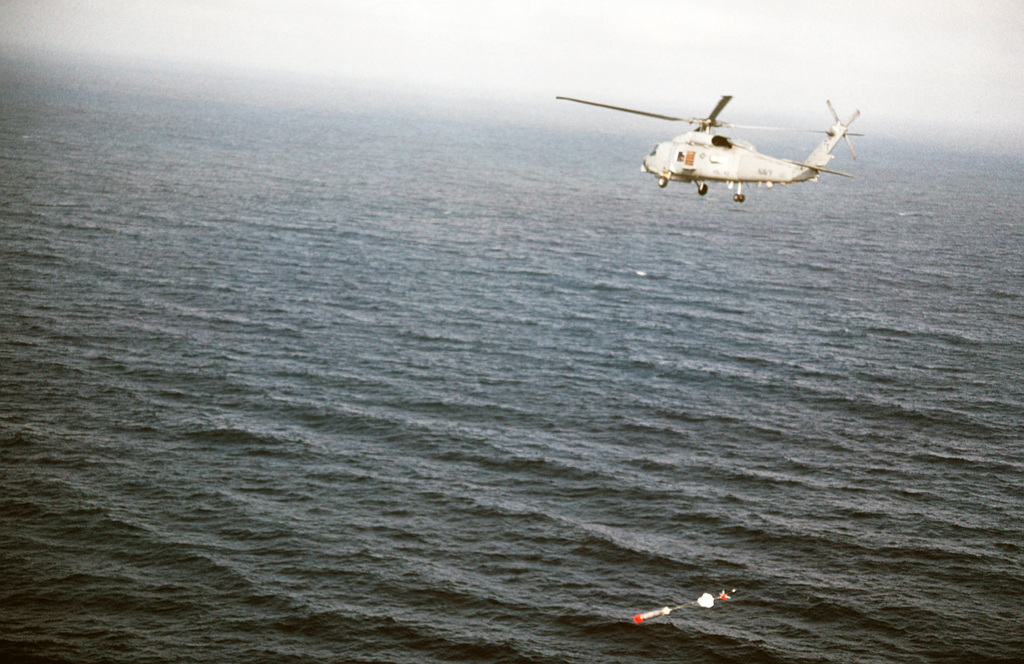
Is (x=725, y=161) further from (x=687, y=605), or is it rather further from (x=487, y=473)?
(x=487, y=473)

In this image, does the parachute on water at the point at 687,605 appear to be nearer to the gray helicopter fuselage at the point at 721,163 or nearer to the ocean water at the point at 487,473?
the ocean water at the point at 487,473

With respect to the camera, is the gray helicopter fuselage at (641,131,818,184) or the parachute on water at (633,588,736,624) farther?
the parachute on water at (633,588,736,624)

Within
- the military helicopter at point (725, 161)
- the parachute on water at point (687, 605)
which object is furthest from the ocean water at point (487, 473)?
the military helicopter at point (725, 161)

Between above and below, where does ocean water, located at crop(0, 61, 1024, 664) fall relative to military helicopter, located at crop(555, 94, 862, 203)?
below

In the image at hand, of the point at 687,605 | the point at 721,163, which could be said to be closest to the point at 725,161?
the point at 721,163

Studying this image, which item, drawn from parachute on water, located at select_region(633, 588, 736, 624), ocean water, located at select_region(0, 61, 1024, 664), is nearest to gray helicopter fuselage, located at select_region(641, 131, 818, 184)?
parachute on water, located at select_region(633, 588, 736, 624)

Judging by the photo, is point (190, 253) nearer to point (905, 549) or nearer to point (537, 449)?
point (537, 449)

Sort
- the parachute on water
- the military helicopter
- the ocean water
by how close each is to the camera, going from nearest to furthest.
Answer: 1. the military helicopter
2. the ocean water
3. the parachute on water

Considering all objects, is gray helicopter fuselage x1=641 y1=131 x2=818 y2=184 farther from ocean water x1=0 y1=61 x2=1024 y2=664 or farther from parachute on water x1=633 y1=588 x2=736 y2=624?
ocean water x1=0 y1=61 x2=1024 y2=664

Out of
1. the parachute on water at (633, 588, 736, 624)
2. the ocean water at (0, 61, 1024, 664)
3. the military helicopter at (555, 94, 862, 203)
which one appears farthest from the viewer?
the parachute on water at (633, 588, 736, 624)

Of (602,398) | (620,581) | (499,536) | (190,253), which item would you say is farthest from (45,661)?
(190,253)
